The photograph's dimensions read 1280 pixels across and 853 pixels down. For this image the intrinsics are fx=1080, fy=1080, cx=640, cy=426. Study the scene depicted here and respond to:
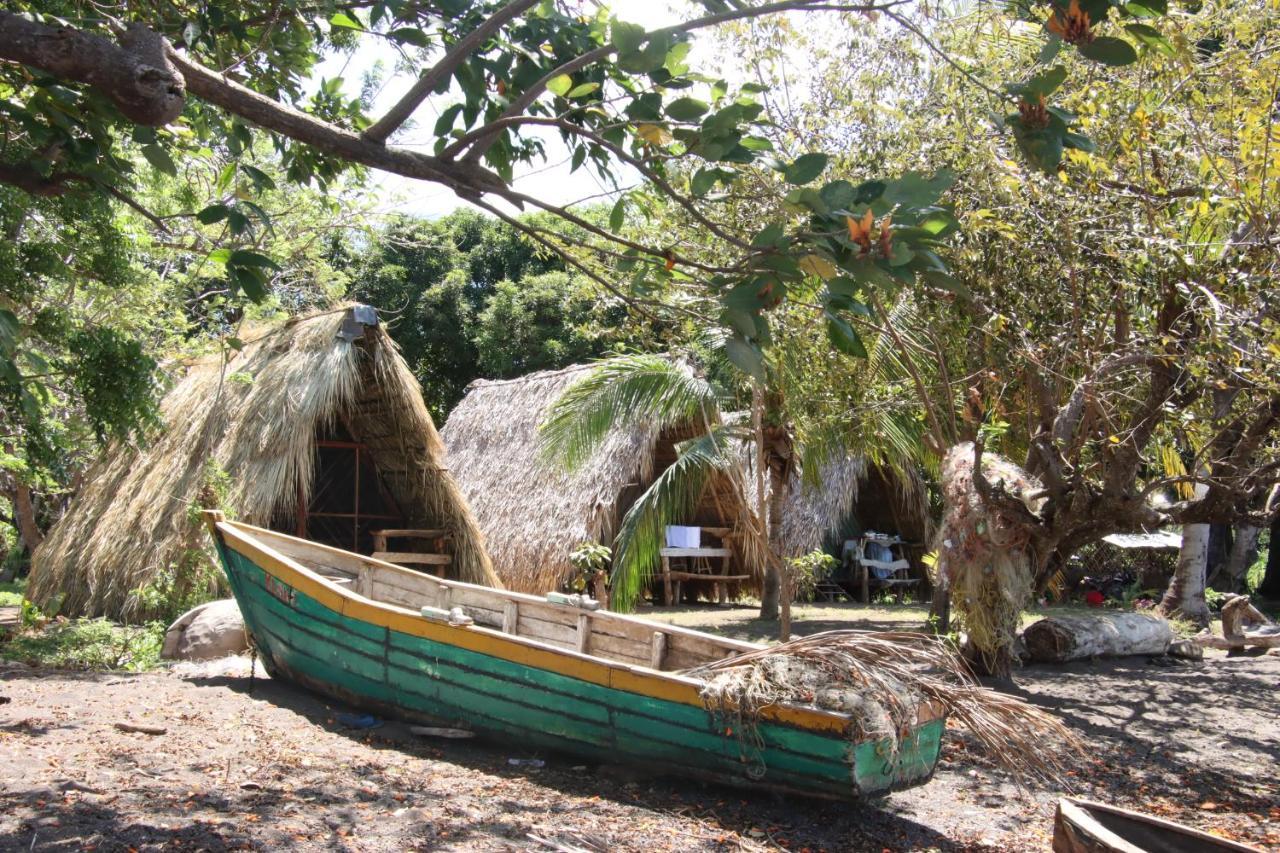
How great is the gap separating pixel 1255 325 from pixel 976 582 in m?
3.27

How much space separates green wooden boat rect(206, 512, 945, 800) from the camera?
16.0ft

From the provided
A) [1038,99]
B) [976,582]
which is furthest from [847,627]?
[1038,99]

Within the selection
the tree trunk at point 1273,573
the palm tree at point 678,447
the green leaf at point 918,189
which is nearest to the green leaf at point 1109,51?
the green leaf at point 918,189

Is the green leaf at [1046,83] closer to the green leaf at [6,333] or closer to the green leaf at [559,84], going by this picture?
the green leaf at [559,84]

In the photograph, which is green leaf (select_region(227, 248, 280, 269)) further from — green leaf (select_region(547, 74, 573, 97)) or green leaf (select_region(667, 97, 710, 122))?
green leaf (select_region(667, 97, 710, 122))

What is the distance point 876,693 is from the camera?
15.9ft

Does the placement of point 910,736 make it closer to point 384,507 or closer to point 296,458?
point 296,458

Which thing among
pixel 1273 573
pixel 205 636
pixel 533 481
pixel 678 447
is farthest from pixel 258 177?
pixel 1273 573

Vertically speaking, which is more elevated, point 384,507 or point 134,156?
point 134,156

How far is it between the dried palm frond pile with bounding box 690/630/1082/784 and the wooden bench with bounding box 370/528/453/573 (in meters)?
6.11

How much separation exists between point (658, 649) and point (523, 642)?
858 mm

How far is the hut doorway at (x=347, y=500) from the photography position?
12062 mm

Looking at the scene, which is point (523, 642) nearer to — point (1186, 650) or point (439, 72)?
point (439, 72)

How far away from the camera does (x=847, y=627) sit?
1200 cm
